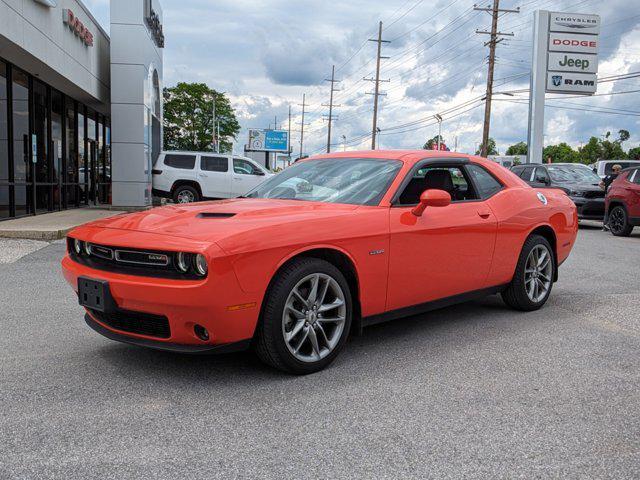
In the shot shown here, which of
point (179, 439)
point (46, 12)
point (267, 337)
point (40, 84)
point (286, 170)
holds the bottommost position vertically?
point (179, 439)

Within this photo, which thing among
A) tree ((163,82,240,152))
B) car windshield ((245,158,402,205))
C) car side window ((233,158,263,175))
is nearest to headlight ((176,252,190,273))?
car windshield ((245,158,402,205))

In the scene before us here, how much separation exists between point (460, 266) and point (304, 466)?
2541 millimetres

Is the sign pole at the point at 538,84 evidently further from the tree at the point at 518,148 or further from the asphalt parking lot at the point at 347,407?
the tree at the point at 518,148

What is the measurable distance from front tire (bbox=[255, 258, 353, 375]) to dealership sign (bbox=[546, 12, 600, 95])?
95.9ft

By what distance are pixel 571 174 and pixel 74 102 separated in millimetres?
15748

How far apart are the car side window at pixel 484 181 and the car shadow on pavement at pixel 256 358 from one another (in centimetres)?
112

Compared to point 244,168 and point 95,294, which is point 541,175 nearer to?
point 244,168

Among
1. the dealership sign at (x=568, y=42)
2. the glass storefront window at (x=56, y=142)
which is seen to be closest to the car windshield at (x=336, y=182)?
the glass storefront window at (x=56, y=142)

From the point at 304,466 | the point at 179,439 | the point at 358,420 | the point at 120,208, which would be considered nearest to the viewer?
the point at 304,466

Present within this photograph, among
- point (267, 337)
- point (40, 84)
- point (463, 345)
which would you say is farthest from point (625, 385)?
point (40, 84)

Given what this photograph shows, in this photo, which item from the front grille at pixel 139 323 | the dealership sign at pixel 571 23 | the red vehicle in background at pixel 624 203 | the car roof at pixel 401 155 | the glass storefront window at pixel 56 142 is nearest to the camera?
the front grille at pixel 139 323

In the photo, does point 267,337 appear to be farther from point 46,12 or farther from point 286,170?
point 46,12

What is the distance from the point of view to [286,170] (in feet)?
17.6

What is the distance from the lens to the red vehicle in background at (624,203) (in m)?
12.6
